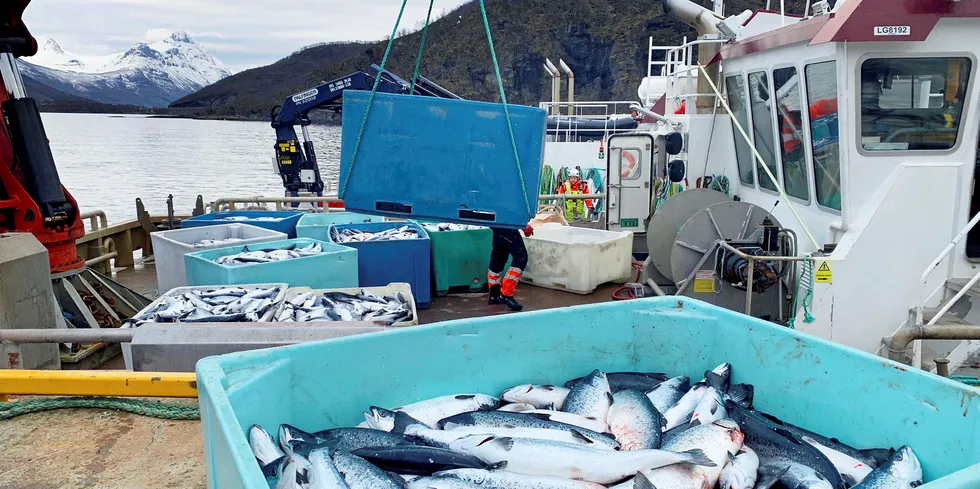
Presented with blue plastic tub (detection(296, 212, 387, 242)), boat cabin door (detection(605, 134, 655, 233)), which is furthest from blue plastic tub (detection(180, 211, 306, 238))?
boat cabin door (detection(605, 134, 655, 233))

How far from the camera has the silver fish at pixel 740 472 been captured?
2100mm

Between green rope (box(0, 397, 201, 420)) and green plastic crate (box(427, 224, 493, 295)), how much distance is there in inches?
184

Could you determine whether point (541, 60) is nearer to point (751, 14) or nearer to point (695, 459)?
point (751, 14)

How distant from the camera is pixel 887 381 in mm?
2270

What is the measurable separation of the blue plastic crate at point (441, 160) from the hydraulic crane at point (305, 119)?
13.2ft

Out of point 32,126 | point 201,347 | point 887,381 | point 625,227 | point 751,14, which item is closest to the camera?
point 887,381

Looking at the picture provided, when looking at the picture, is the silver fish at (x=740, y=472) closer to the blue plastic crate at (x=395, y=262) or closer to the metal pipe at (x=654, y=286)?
the metal pipe at (x=654, y=286)

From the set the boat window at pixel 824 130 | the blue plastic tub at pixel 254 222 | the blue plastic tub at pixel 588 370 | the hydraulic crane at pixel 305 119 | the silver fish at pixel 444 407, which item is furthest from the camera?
the hydraulic crane at pixel 305 119

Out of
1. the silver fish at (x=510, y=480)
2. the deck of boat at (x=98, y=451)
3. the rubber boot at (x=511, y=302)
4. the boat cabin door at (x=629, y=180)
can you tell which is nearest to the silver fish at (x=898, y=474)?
the silver fish at (x=510, y=480)

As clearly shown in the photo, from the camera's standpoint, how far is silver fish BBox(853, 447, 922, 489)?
1972mm

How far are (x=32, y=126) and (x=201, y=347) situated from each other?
3449 mm

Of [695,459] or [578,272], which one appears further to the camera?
[578,272]

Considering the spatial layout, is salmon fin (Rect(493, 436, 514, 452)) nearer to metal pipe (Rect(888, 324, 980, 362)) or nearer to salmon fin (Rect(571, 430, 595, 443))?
salmon fin (Rect(571, 430, 595, 443))

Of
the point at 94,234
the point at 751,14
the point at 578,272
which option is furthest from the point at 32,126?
the point at 751,14
